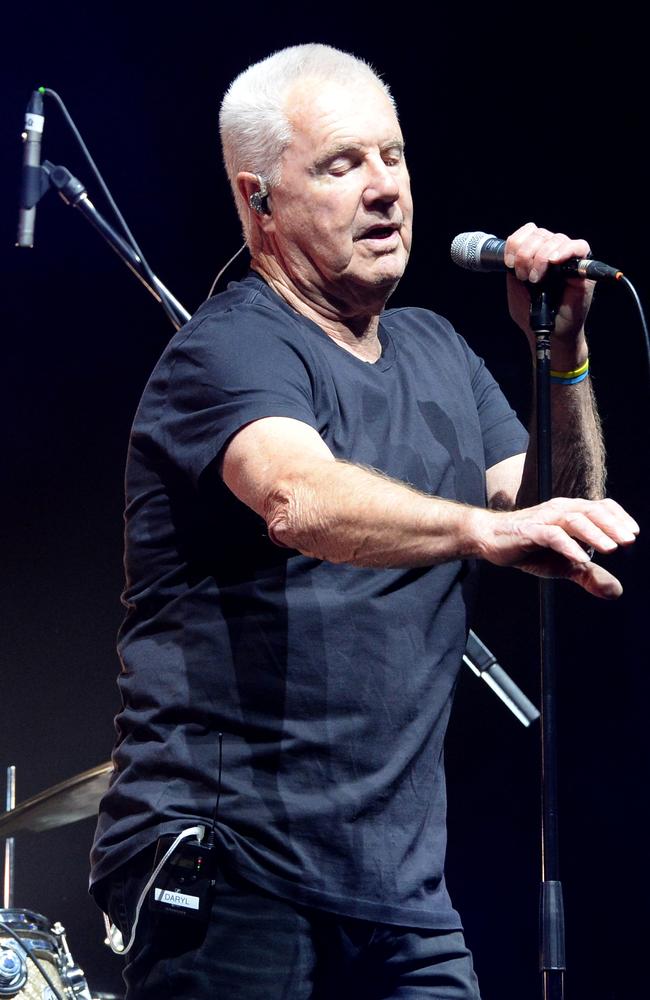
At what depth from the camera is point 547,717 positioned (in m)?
1.35

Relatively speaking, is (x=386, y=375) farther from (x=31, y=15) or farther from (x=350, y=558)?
(x=31, y=15)

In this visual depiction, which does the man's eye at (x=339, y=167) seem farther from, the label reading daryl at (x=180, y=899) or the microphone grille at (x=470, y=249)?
the label reading daryl at (x=180, y=899)

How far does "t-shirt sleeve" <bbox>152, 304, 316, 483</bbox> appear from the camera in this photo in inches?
53.4

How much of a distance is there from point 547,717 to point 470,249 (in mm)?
622

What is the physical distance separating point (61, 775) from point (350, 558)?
7.51ft

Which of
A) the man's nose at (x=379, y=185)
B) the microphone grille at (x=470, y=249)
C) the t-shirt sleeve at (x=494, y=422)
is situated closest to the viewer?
the microphone grille at (x=470, y=249)

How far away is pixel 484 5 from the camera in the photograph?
3201mm

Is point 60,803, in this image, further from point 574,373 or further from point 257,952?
point 574,373

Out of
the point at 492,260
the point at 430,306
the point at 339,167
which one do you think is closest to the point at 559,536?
the point at 492,260

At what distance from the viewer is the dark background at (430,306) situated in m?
3.09

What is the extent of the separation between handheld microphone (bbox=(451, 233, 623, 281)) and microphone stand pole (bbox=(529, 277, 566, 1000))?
0.11 feet

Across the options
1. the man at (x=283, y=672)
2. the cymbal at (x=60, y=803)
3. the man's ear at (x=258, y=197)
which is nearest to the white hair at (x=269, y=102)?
the man's ear at (x=258, y=197)

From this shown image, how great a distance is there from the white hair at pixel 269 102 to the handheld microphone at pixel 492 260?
0.33 m

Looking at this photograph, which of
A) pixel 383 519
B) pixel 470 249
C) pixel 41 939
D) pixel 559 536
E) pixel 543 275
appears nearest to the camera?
pixel 559 536
